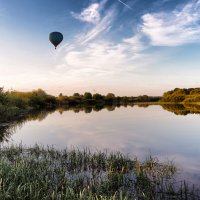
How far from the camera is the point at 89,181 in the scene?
11.1 m

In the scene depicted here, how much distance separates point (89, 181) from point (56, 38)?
21700 mm

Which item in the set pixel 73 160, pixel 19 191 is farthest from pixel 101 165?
pixel 19 191

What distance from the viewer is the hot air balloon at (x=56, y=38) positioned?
29.8m

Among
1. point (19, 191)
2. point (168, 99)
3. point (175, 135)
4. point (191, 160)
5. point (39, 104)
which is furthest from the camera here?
point (168, 99)

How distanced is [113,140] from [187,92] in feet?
440

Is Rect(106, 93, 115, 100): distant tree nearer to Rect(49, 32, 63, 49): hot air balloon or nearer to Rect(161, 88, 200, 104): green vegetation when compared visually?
Rect(161, 88, 200, 104): green vegetation

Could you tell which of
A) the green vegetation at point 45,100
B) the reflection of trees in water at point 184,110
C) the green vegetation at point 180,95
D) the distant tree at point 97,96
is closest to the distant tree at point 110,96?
the green vegetation at point 45,100

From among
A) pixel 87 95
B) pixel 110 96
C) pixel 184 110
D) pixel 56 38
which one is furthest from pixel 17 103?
pixel 110 96

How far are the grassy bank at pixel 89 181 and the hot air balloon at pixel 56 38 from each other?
706 inches

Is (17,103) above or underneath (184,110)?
above

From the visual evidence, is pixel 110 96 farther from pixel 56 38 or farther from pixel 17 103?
pixel 56 38

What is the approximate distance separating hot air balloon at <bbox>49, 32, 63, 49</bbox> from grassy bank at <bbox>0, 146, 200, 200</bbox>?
1793cm

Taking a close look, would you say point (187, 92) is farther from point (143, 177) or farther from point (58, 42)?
point (143, 177)

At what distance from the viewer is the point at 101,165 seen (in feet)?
45.9
